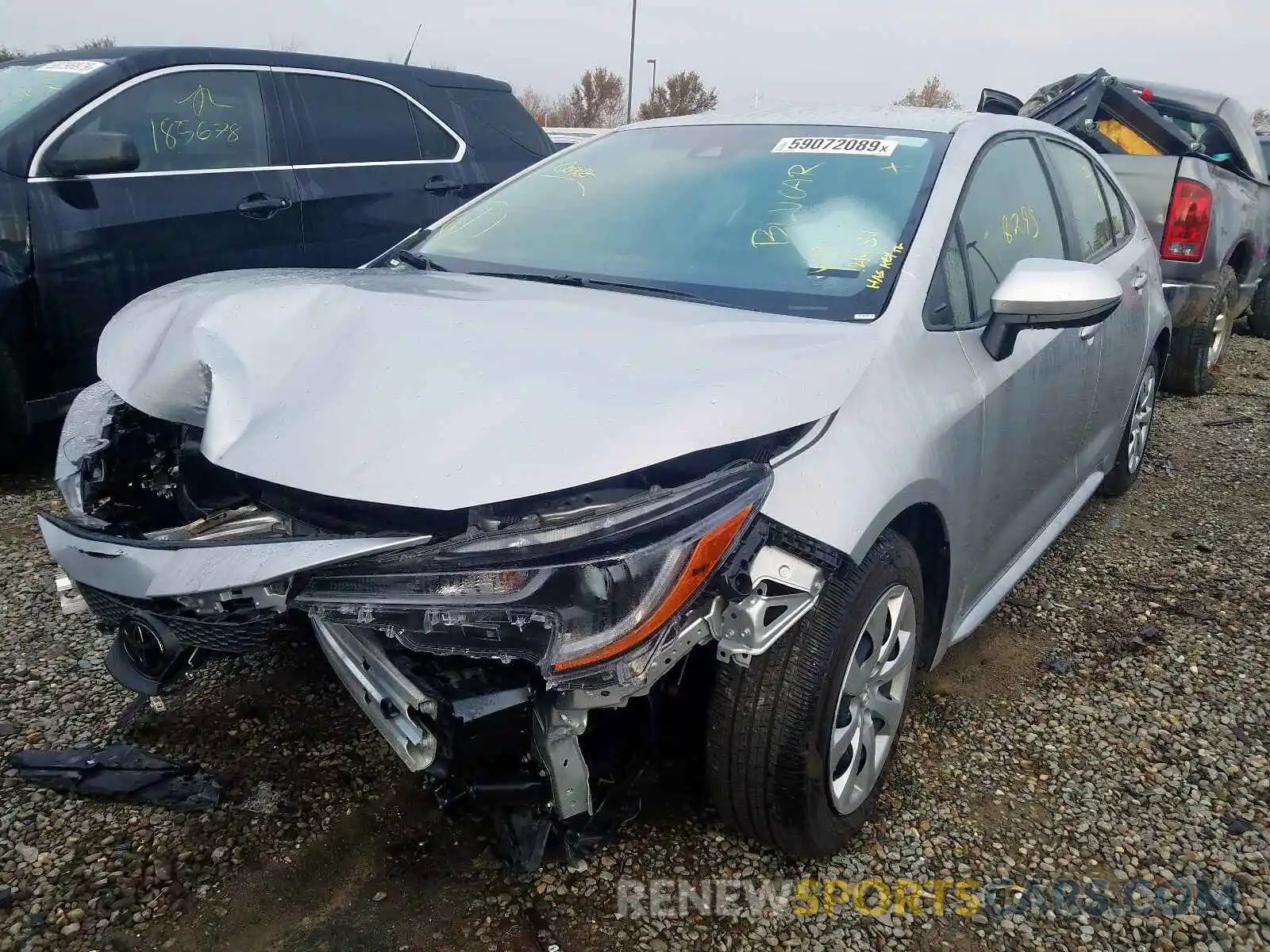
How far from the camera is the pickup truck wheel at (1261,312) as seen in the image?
8000 millimetres

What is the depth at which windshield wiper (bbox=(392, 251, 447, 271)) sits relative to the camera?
2700 mm

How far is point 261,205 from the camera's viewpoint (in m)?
4.43

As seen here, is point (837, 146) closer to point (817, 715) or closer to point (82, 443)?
point (817, 715)

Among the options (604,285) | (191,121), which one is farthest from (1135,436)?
(191,121)

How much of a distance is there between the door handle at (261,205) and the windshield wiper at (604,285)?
241 cm

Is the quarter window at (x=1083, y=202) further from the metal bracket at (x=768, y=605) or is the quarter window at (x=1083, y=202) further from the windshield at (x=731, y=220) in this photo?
the metal bracket at (x=768, y=605)

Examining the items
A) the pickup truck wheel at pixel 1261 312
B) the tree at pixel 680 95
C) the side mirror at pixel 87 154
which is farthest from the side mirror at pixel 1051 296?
the tree at pixel 680 95

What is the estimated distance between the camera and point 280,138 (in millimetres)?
4598

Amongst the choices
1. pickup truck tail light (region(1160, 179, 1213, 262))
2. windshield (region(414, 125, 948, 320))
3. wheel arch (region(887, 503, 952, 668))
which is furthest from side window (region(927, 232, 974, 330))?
pickup truck tail light (region(1160, 179, 1213, 262))

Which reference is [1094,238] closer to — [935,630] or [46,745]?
[935,630]

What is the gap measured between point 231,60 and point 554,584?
4.02 metres

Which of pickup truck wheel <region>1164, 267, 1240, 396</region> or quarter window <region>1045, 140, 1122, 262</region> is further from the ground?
quarter window <region>1045, 140, 1122, 262</region>

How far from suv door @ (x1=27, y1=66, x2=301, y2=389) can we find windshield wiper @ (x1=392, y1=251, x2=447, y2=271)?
1645 millimetres

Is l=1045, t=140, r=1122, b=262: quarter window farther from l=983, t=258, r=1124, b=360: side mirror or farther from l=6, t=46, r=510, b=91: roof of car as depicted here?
l=6, t=46, r=510, b=91: roof of car
